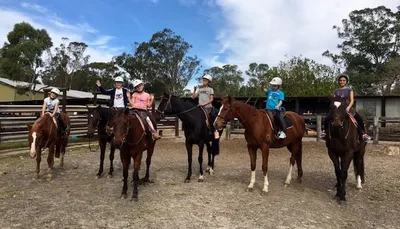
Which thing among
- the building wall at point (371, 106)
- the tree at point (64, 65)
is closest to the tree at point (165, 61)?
the tree at point (64, 65)

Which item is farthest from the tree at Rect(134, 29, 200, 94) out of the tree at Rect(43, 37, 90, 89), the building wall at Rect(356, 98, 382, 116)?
the building wall at Rect(356, 98, 382, 116)

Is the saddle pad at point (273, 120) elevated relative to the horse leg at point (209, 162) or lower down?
elevated

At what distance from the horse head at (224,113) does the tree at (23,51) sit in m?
30.2

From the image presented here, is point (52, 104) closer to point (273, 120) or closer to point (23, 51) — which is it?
point (273, 120)

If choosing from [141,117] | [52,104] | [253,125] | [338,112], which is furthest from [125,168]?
[338,112]

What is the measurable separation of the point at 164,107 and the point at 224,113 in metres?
1.66

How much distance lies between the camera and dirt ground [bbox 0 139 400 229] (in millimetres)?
5258

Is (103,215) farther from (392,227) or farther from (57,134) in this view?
(392,227)

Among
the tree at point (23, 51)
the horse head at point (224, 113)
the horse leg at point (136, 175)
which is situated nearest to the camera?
the horse leg at point (136, 175)

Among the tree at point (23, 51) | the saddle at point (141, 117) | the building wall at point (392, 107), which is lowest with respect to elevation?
the saddle at point (141, 117)

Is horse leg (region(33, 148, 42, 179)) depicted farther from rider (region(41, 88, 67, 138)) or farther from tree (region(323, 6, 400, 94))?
tree (region(323, 6, 400, 94))

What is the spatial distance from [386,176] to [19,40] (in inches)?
1366

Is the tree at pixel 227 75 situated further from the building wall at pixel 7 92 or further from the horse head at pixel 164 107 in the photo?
the horse head at pixel 164 107

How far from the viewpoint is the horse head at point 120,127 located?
18.9 ft
